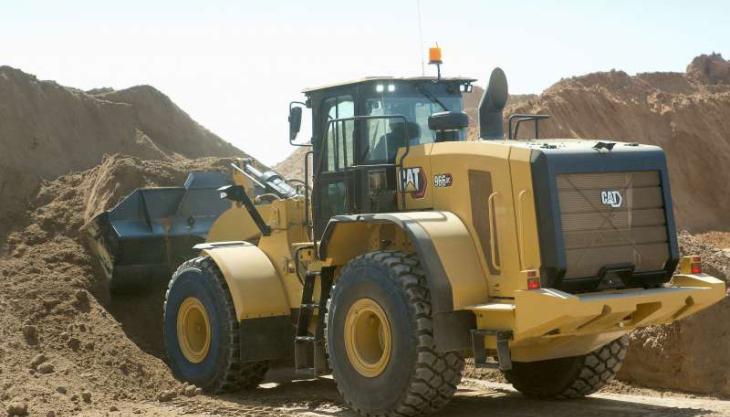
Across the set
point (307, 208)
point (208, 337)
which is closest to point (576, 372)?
point (307, 208)

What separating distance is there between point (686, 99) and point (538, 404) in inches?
1145

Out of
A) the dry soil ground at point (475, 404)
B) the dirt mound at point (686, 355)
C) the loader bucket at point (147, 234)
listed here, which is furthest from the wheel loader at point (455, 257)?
the loader bucket at point (147, 234)

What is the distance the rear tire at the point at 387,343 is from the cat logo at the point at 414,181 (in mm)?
684

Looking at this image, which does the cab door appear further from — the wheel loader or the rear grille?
the rear grille

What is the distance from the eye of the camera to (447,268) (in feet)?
26.7

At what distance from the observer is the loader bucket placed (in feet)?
41.0

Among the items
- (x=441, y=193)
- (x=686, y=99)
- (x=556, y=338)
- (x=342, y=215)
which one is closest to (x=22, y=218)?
(x=342, y=215)

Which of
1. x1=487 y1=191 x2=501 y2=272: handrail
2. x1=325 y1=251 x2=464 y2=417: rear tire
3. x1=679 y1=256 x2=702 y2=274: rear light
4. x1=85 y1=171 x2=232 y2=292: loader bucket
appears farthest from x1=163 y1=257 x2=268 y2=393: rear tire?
x1=679 y1=256 x2=702 y2=274: rear light

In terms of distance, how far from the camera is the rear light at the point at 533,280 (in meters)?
7.77

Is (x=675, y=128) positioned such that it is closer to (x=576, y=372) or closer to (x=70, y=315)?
(x=70, y=315)

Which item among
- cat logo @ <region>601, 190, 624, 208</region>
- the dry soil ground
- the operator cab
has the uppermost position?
the operator cab

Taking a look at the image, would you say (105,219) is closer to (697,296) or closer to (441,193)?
(441,193)

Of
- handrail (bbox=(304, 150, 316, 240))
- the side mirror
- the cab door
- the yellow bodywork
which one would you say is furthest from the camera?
handrail (bbox=(304, 150, 316, 240))

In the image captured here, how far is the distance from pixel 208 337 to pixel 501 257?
363cm
